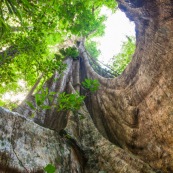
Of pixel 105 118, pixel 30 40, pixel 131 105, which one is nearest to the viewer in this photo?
pixel 131 105

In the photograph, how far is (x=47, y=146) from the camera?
2504 mm

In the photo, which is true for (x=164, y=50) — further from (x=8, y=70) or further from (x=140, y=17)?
(x=8, y=70)

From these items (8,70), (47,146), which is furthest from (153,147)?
(8,70)

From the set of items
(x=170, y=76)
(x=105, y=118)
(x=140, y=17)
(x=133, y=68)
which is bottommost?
(x=105, y=118)

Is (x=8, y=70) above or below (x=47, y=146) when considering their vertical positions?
above

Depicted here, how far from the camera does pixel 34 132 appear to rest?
255cm

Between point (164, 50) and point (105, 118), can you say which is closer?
point (164, 50)

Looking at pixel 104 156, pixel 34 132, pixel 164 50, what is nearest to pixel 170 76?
pixel 164 50

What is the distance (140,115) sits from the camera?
116 inches

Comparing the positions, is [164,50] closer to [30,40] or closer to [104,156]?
[104,156]

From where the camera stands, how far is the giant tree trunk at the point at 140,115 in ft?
8.13

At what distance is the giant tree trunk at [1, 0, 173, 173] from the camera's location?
248 centimetres

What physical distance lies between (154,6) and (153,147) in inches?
79.7

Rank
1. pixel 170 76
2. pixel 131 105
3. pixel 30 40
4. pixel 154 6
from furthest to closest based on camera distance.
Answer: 1. pixel 30 40
2. pixel 131 105
3. pixel 154 6
4. pixel 170 76
